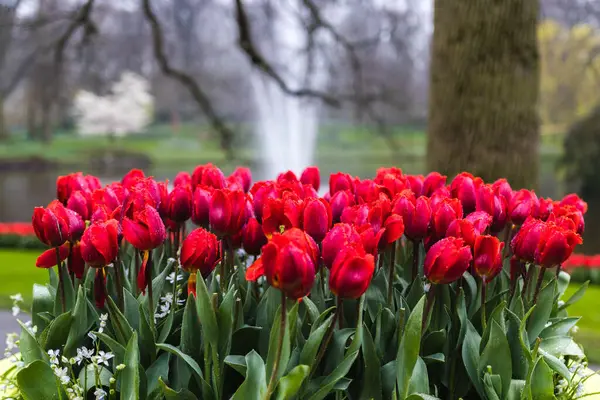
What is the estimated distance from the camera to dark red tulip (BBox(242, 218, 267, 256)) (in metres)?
1.42

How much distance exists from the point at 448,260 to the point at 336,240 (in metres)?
0.22

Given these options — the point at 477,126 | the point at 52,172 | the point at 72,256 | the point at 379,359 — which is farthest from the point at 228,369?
the point at 52,172

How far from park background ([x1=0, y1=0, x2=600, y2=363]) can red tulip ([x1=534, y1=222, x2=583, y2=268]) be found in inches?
95.1

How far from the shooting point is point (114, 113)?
31.3 m

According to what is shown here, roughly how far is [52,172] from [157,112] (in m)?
4.89

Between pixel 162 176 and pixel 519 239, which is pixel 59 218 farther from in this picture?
pixel 162 176

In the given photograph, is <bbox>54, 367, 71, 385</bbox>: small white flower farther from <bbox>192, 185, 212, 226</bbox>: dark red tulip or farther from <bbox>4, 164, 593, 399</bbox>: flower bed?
<bbox>192, 185, 212, 226</bbox>: dark red tulip

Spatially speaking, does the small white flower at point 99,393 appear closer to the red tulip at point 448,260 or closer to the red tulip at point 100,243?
the red tulip at point 100,243

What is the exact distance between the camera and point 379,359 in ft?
4.42

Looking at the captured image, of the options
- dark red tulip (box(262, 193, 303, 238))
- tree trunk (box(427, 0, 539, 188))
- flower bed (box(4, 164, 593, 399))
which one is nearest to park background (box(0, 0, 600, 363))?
tree trunk (box(427, 0, 539, 188))

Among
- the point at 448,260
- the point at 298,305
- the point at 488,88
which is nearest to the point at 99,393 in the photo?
the point at 298,305

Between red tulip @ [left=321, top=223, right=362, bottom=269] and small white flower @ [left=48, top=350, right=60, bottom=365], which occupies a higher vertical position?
red tulip @ [left=321, top=223, right=362, bottom=269]

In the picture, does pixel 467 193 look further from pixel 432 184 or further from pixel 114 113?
pixel 114 113

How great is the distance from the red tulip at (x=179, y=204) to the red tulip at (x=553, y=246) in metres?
0.77
